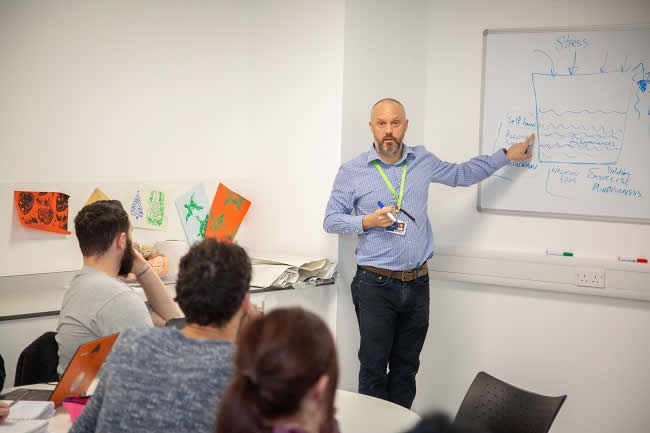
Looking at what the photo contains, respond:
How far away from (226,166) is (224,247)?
2393mm

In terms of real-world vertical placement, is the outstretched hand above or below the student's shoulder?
above

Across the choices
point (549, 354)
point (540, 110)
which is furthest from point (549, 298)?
point (540, 110)

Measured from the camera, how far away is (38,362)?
8.50 ft

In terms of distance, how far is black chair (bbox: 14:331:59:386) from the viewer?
2.54 m

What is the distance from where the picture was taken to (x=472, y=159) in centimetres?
376

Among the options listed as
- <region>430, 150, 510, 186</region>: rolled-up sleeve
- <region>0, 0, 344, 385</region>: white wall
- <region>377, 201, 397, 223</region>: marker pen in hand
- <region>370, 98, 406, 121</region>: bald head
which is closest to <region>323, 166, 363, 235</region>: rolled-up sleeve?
<region>377, 201, 397, 223</region>: marker pen in hand

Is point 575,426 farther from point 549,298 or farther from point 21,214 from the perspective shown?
point 21,214

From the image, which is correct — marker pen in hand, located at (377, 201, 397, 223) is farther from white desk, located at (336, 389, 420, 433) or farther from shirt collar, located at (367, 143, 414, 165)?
white desk, located at (336, 389, 420, 433)

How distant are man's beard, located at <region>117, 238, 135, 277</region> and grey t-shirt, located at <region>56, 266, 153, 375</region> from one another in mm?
178

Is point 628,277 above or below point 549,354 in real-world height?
above

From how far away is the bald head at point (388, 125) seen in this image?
3.53 metres

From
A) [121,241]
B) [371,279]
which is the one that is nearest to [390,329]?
[371,279]

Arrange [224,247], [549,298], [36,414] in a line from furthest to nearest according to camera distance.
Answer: [549,298] → [36,414] → [224,247]

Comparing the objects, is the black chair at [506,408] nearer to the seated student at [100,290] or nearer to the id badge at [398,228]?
the id badge at [398,228]
